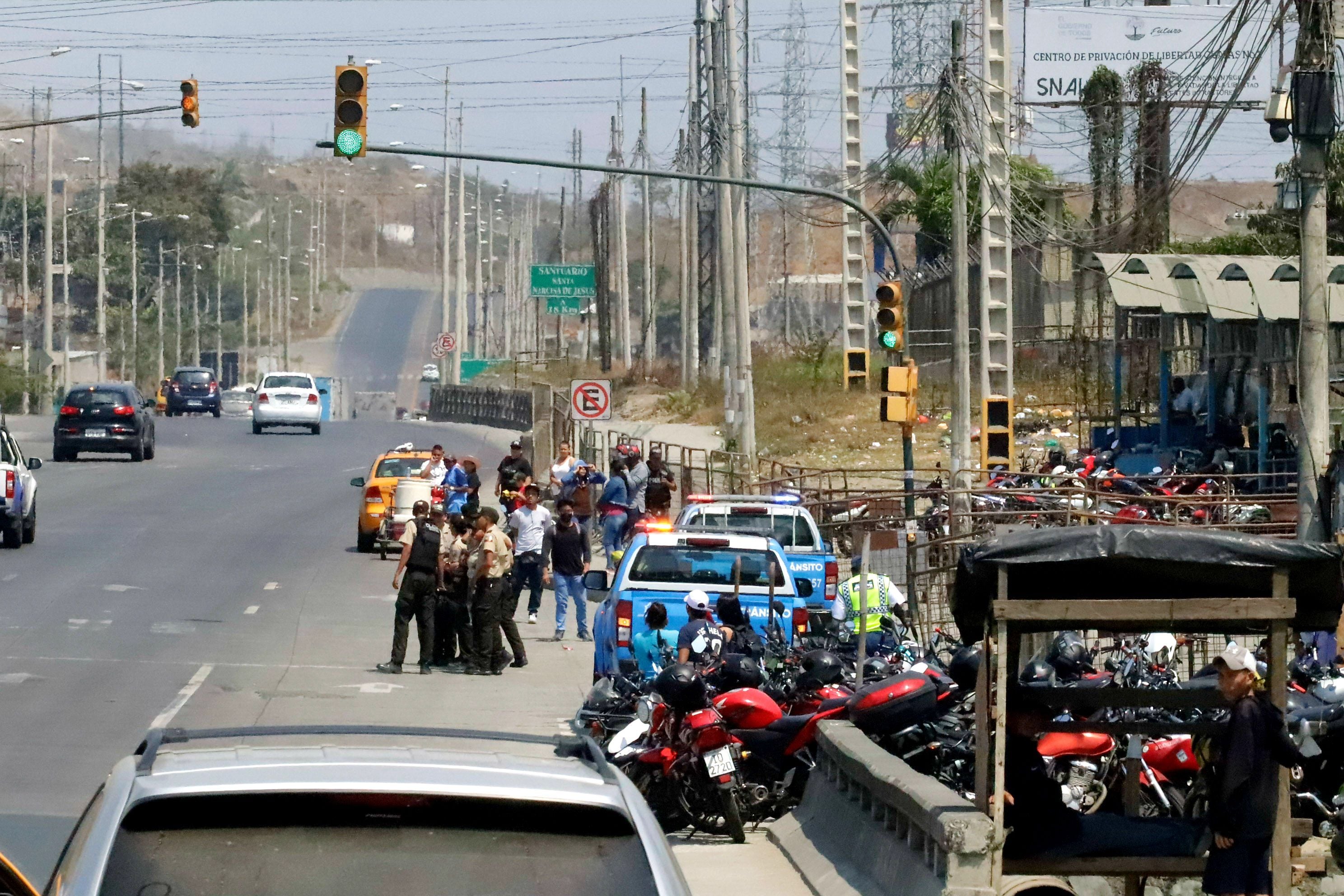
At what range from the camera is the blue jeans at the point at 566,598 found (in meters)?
22.6

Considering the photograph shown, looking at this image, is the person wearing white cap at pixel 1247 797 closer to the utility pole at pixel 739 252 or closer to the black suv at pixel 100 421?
the utility pole at pixel 739 252

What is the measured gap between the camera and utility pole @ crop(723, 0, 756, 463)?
3297 centimetres

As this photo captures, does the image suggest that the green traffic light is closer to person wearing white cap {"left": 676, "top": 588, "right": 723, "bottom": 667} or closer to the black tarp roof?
→ person wearing white cap {"left": 676, "top": 588, "right": 723, "bottom": 667}

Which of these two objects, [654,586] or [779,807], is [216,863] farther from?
[654,586]

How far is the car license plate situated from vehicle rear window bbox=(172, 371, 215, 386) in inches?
2394

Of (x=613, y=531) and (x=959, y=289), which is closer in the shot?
(x=959, y=289)

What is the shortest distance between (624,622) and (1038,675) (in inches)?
209

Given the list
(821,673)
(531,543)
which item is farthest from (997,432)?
(821,673)

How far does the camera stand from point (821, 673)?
12680 millimetres

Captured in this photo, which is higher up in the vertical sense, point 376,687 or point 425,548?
point 425,548

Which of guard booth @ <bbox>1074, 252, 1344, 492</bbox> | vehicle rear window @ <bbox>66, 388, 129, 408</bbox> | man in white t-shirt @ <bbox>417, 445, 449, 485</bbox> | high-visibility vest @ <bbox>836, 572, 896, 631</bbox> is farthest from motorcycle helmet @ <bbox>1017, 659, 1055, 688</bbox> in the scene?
vehicle rear window @ <bbox>66, 388, 129, 408</bbox>

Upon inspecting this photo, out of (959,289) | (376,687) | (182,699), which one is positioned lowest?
(376,687)

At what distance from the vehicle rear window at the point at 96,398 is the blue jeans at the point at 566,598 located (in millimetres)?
24745

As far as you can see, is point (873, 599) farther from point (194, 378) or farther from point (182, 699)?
point (194, 378)
